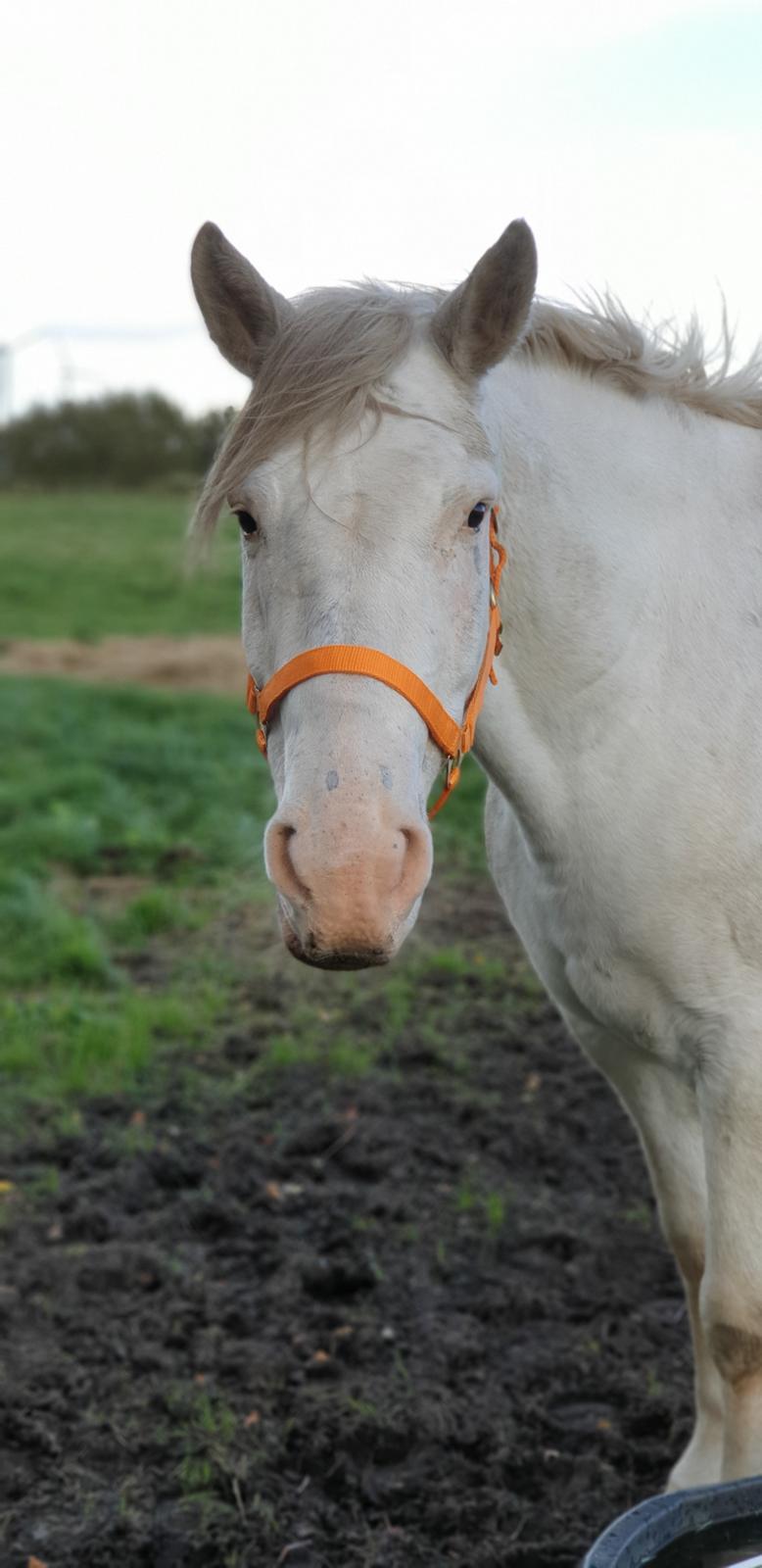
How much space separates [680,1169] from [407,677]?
53.6 inches

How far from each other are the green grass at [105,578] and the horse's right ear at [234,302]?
8744 millimetres

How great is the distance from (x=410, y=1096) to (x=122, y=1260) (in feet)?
3.84

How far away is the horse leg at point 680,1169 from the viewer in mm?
2682

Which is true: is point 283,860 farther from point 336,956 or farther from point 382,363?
point 382,363

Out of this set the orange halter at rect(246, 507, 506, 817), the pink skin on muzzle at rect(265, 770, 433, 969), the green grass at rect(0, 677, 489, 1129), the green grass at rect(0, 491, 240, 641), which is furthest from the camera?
the green grass at rect(0, 491, 240, 641)

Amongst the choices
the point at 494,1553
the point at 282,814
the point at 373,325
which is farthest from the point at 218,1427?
the point at 373,325

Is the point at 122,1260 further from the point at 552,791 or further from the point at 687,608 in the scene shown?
the point at 687,608

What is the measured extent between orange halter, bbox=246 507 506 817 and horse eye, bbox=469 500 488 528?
0.09 meters

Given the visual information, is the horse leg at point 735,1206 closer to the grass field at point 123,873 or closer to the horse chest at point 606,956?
the horse chest at point 606,956

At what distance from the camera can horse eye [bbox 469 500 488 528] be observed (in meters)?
2.01

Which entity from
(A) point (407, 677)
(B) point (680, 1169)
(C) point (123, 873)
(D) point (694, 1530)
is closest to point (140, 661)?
(C) point (123, 873)

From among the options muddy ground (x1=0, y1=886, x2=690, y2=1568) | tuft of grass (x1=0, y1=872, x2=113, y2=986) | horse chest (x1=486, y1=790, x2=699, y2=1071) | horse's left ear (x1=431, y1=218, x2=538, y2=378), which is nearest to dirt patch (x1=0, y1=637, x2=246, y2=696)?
tuft of grass (x1=0, y1=872, x2=113, y2=986)

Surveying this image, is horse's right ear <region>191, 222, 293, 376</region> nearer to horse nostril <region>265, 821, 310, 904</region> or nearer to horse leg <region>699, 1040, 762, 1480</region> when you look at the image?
horse nostril <region>265, 821, 310, 904</region>

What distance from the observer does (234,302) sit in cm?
215
